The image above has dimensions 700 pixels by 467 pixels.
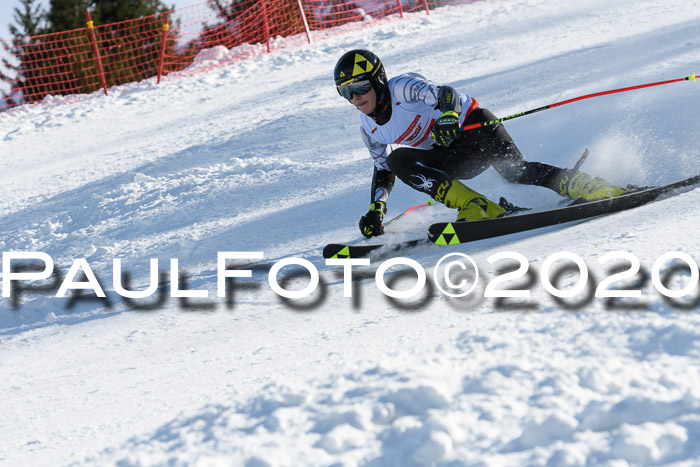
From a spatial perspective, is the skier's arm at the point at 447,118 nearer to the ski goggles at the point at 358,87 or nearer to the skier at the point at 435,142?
the skier at the point at 435,142

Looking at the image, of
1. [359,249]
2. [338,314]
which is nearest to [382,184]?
[359,249]

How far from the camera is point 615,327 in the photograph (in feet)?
7.23

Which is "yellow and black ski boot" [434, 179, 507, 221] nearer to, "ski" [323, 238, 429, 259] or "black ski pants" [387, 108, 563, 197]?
"black ski pants" [387, 108, 563, 197]

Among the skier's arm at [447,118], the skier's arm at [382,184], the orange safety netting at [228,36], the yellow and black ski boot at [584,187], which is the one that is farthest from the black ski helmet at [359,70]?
the orange safety netting at [228,36]

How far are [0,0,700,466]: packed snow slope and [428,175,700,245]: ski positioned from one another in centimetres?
7

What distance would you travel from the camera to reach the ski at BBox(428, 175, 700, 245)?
145 inches

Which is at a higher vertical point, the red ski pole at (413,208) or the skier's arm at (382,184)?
the skier's arm at (382,184)

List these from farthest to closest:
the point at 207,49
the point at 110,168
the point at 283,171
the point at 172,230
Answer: the point at 207,49 → the point at 110,168 → the point at 283,171 → the point at 172,230

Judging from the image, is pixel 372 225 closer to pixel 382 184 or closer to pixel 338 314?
pixel 382 184

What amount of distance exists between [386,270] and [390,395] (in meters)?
1.76

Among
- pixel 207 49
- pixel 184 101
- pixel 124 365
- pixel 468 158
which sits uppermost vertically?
pixel 207 49

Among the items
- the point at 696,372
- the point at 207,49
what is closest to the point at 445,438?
the point at 696,372

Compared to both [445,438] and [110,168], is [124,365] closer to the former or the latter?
[445,438]

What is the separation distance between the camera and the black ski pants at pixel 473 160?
4.00 metres
